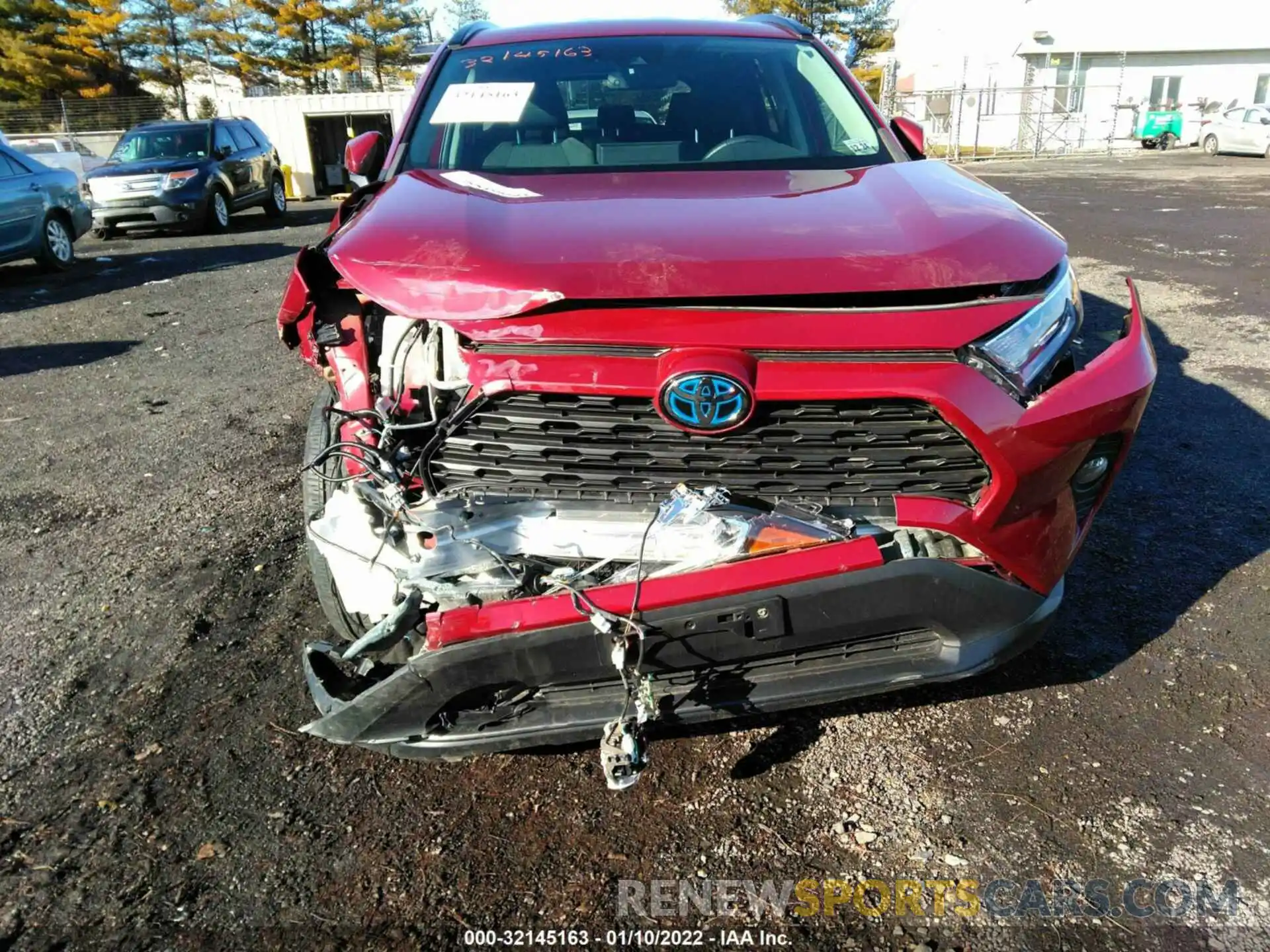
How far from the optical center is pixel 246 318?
809 cm

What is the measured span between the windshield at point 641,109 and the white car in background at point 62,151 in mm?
16222

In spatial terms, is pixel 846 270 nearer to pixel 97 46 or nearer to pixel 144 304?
pixel 144 304

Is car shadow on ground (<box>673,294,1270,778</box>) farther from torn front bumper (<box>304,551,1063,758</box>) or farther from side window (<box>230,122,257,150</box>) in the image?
side window (<box>230,122,257,150</box>)

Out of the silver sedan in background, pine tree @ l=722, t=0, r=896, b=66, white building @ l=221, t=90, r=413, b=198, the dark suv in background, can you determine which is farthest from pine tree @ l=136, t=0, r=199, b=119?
the silver sedan in background

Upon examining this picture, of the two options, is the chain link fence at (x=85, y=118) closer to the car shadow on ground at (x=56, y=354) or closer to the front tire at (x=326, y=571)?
the car shadow on ground at (x=56, y=354)

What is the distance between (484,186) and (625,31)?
4.56ft

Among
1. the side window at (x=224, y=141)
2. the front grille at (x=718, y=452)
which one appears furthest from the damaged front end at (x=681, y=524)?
the side window at (x=224, y=141)

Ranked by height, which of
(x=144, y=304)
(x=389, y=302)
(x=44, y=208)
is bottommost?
(x=144, y=304)

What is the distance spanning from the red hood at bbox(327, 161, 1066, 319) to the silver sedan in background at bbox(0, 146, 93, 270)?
935cm

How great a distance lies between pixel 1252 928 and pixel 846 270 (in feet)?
5.36

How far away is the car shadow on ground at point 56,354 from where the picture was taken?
670 centimetres

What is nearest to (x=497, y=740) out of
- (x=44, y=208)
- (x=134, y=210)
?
(x=44, y=208)

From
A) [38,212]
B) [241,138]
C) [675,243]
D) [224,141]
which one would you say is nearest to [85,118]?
[241,138]

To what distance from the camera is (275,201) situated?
16.6 metres
